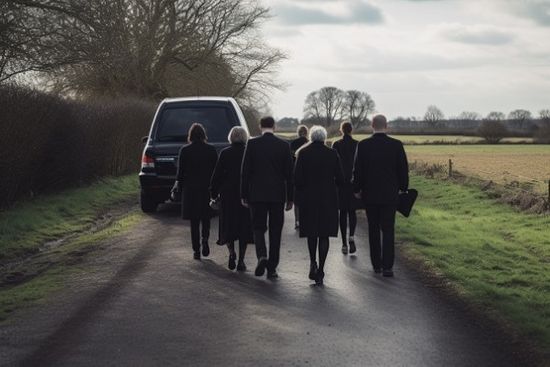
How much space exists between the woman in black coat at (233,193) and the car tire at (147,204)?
7093mm

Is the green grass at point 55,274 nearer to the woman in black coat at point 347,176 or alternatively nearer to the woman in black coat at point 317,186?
the woman in black coat at point 317,186

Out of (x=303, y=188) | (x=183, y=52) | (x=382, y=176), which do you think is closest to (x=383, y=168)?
(x=382, y=176)

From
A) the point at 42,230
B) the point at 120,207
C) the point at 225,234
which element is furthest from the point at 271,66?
the point at 225,234

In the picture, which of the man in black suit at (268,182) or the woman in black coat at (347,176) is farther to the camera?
the woman in black coat at (347,176)

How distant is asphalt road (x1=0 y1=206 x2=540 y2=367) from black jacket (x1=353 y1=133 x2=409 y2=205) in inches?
38.8

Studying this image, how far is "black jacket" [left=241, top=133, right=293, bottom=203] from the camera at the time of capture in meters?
8.85

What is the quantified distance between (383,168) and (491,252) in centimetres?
374

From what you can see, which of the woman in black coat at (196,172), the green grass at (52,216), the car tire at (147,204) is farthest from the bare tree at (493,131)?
the woman in black coat at (196,172)

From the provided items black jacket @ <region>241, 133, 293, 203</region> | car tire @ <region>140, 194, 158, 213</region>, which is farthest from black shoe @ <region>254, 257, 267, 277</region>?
car tire @ <region>140, 194, 158, 213</region>

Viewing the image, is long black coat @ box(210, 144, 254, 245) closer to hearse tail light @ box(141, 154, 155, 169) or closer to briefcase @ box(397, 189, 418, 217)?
briefcase @ box(397, 189, 418, 217)

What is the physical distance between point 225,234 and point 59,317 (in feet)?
9.75

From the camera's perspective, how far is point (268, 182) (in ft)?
29.1

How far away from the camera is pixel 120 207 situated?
18.4 metres

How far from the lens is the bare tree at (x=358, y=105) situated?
13650cm
